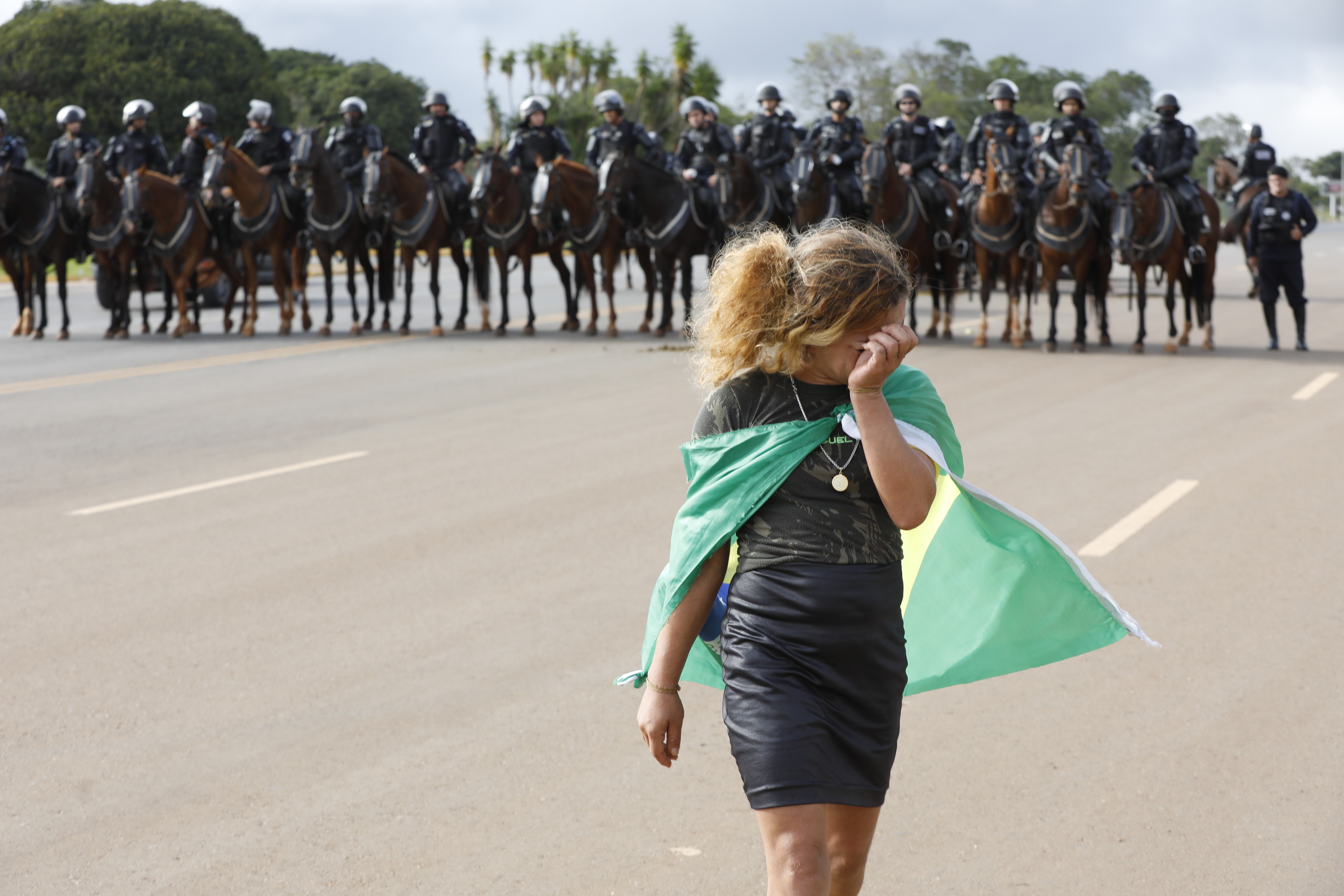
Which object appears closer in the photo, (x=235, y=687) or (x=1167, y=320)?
(x=235, y=687)

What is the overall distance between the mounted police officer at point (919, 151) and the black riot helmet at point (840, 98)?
66cm

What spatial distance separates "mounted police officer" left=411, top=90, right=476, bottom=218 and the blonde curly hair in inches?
748

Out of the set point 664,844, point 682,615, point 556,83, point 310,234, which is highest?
point 556,83

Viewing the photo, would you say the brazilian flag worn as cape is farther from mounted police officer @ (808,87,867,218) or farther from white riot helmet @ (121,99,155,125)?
white riot helmet @ (121,99,155,125)

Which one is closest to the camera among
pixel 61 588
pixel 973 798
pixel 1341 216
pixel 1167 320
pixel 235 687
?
pixel 973 798


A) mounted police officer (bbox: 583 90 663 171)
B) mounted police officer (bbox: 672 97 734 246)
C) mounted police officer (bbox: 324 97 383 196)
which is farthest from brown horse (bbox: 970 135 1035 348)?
mounted police officer (bbox: 324 97 383 196)

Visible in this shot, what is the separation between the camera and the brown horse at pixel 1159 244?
55.1 ft

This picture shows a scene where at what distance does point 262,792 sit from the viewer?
175 inches

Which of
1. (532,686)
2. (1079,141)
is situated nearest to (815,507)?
(532,686)

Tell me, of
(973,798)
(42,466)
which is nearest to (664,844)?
(973,798)

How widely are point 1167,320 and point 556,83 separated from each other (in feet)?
211

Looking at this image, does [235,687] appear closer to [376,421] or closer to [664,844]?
[664,844]

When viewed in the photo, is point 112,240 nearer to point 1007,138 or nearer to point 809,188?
point 809,188

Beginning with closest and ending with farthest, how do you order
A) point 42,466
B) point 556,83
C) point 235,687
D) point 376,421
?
point 235,687
point 42,466
point 376,421
point 556,83
